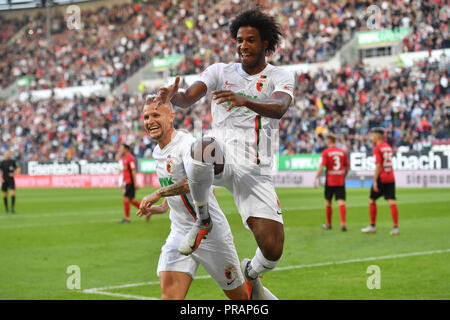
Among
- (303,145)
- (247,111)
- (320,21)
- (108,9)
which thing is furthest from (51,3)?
(247,111)

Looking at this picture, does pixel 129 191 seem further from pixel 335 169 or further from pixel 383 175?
pixel 383 175

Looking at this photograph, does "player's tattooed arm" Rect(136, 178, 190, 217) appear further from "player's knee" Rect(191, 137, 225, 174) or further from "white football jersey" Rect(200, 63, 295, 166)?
"white football jersey" Rect(200, 63, 295, 166)

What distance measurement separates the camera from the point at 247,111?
6062 mm

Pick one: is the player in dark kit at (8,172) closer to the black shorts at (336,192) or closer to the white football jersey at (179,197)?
the black shorts at (336,192)

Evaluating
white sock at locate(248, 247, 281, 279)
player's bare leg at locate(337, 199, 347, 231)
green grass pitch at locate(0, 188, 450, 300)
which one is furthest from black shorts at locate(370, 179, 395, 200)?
white sock at locate(248, 247, 281, 279)

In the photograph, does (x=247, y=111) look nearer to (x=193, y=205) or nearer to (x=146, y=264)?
(x=193, y=205)

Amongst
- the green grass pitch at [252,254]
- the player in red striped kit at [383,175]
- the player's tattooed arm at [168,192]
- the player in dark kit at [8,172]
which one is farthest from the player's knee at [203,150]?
the player in dark kit at [8,172]

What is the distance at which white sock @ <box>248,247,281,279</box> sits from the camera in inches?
246

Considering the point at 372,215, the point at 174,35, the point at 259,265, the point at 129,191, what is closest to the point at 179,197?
the point at 259,265

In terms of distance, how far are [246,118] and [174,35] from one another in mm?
40513

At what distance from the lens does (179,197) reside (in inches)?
234

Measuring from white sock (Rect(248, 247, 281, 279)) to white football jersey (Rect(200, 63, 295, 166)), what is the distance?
0.88 m

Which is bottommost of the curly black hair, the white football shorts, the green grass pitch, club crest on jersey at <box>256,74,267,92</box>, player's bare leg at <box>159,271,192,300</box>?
the green grass pitch
